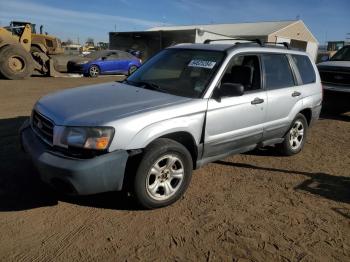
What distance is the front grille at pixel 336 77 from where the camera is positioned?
9.88 m

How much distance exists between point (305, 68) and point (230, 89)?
2.49m

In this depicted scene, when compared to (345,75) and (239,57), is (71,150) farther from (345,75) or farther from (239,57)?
(345,75)

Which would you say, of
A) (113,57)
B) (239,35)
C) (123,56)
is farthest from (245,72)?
(239,35)

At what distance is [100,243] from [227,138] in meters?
2.05

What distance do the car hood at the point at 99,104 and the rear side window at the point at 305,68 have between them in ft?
8.77

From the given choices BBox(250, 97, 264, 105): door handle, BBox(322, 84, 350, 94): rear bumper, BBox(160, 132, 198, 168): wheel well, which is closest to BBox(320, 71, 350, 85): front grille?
BBox(322, 84, 350, 94): rear bumper

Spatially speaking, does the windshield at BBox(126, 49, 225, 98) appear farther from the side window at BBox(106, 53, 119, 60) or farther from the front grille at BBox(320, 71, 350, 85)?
the side window at BBox(106, 53, 119, 60)

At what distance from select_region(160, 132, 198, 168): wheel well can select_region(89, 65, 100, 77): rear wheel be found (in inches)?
604

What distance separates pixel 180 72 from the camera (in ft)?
16.3

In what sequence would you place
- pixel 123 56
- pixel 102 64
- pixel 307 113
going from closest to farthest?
pixel 307 113 < pixel 102 64 < pixel 123 56

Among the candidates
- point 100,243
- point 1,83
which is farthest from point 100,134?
point 1,83

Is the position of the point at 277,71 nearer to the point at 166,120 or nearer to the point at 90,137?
the point at 166,120

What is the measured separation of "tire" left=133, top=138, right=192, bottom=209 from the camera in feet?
12.4

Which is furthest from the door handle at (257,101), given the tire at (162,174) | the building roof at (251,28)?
the building roof at (251,28)
